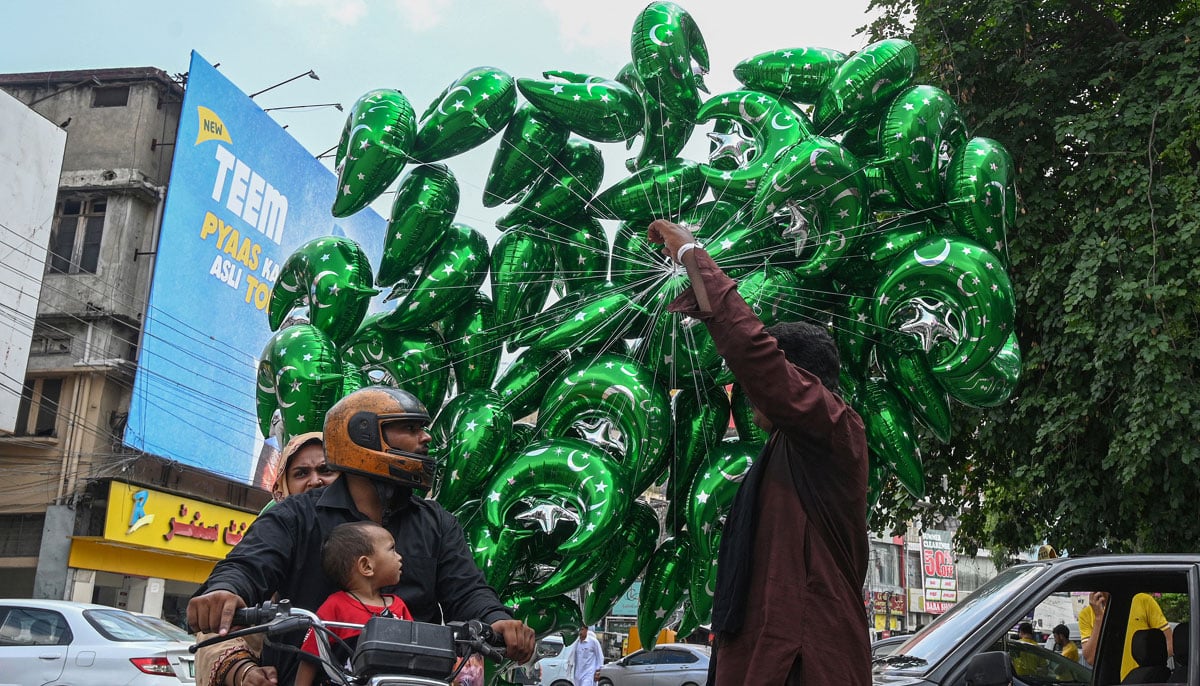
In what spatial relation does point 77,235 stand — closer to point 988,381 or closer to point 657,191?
point 657,191

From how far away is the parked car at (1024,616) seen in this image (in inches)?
153

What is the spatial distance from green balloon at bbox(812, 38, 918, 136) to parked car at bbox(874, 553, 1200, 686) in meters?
2.24

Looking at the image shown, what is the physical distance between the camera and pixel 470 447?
193 inches

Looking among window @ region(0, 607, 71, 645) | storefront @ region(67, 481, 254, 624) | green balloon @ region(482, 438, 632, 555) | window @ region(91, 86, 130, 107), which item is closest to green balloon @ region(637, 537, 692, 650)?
green balloon @ region(482, 438, 632, 555)

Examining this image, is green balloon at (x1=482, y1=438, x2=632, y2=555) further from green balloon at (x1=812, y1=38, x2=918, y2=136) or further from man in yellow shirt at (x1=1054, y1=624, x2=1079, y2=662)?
man in yellow shirt at (x1=1054, y1=624, x2=1079, y2=662)

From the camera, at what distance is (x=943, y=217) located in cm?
519

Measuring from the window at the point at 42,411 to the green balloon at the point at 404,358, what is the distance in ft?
61.9

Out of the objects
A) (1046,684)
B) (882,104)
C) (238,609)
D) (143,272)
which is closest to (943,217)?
(882,104)

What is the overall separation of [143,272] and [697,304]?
884 inches

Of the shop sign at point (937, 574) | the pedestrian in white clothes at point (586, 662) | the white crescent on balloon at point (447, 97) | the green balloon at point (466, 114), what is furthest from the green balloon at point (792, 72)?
the shop sign at point (937, 574)

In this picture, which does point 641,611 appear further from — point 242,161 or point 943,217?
point 242,161

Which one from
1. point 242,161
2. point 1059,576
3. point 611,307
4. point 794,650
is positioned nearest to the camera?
point 794,650

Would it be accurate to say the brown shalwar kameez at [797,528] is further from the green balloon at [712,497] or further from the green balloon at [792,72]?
the green balloon at [792,72]

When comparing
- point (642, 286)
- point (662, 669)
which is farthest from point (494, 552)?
point (662, 669)
